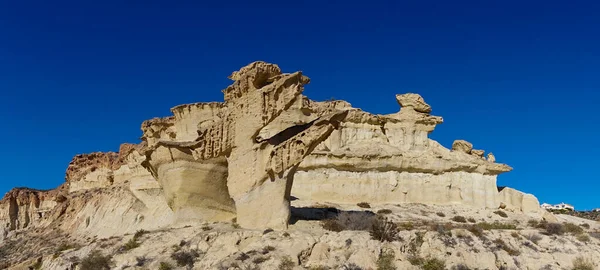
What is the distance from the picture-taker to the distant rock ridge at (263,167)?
2142 centimetres

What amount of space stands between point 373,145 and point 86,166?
126 ft

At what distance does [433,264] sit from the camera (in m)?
17.8

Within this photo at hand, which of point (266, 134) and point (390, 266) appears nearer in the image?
point (390, 266)

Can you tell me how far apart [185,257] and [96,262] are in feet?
10.9

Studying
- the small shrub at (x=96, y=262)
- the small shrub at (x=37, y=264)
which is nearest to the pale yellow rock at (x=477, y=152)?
the small shrub at (x=96, y=262)

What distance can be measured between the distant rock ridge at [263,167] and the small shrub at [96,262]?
192 inches

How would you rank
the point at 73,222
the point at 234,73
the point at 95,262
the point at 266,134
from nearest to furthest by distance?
the point at 95,262 < the point at 234,73 < the point at 266,134 < the point at 73,222

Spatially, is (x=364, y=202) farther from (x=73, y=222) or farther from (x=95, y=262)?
(x=73, y=222)

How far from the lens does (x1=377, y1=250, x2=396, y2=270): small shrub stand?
17406mm

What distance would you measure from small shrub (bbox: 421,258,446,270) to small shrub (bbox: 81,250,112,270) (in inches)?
427

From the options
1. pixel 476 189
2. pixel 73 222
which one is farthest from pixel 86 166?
pixel 476 189

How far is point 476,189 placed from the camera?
37.3 m

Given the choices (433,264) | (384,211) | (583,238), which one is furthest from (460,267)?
(384,211)

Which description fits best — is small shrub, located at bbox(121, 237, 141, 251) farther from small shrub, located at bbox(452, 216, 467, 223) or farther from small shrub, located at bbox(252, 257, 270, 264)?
small shrub, located at bbox(452, 216, 467, 223)
